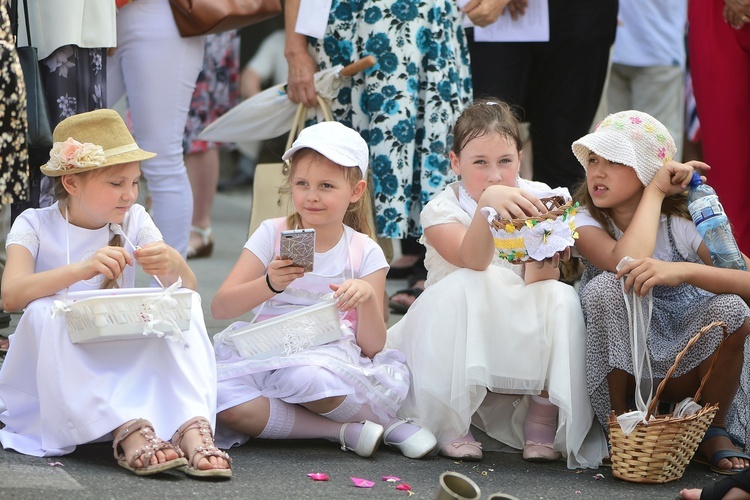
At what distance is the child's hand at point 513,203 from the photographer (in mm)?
3385

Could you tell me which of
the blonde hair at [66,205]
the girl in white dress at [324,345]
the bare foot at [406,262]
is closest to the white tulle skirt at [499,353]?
the girl in white dress at [324,345]

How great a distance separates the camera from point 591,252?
370 cm

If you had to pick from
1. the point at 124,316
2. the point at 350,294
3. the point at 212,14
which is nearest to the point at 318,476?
the point at 350,294

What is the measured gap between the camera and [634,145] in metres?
3.68

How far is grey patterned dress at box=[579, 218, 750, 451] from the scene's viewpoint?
3418 millimetres

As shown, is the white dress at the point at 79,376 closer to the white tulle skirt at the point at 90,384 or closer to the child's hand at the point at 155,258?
the white tulle skirt at the point at 90,384

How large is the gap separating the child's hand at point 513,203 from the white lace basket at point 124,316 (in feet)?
3.17

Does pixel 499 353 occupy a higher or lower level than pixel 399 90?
lower

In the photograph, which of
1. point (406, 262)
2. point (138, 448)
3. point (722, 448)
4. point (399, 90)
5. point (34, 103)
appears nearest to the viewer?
point (138, 448)

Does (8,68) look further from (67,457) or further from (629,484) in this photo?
(629,484)

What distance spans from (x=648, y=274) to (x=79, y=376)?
1.68 meters

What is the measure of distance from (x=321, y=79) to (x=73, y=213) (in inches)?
56.0

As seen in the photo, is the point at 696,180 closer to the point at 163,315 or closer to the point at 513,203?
the point at 513,203

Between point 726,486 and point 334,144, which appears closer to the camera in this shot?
point 726,486
